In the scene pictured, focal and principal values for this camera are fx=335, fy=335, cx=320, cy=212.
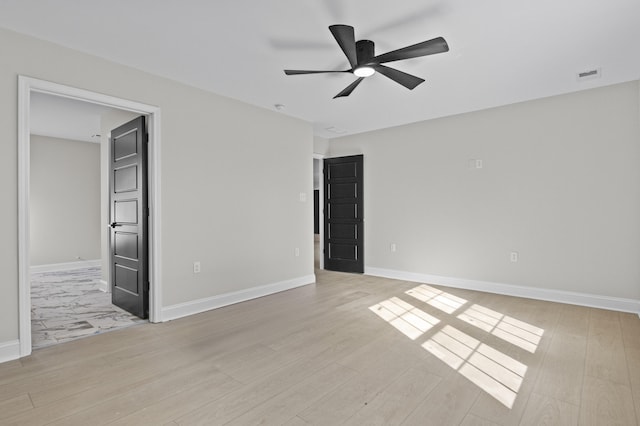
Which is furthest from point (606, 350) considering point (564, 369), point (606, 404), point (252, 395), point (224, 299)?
point (224, 299)

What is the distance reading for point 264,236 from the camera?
15.3 ft

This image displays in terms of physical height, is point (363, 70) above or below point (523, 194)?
above

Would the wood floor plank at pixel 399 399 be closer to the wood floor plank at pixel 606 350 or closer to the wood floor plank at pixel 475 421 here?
the wood floor plank at pixel 475 421

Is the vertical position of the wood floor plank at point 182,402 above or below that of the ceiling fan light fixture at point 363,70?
below

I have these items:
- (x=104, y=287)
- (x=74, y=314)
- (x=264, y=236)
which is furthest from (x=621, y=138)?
(x=104, y=287)

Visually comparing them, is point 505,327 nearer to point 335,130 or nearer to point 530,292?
point 530,292

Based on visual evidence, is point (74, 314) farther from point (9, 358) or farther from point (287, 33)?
point (287, 33)

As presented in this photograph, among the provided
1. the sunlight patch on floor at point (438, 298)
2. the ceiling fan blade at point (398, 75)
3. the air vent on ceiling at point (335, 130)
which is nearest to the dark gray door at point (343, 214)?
the air vent on ceiling at point (335, 130)

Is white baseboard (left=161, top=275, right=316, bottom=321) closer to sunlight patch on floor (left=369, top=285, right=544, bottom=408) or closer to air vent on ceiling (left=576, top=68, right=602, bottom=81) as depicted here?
sunlight patch on floor (left=369, top=285, right=544, bottom=408)

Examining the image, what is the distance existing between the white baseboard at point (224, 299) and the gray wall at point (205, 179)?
0.21 feet

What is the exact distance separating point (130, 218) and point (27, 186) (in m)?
1.14

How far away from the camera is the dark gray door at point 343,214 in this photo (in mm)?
6156

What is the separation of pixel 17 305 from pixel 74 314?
1.28 metres

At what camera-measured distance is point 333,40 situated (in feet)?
9.14
